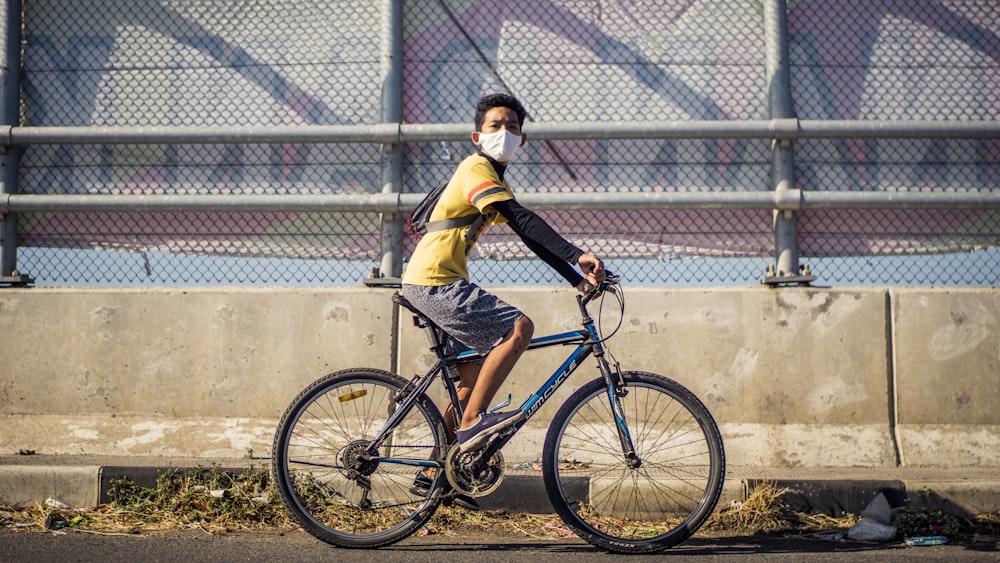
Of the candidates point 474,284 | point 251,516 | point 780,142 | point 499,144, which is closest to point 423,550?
→ point 251,516

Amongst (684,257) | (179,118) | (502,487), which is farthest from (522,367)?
(179,118)

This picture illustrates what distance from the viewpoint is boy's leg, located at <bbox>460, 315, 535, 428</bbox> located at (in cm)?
376

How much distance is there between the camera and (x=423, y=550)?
3.87m

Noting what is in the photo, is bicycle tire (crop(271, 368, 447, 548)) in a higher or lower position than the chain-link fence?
lower

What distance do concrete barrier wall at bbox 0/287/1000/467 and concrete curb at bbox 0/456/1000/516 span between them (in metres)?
0.27

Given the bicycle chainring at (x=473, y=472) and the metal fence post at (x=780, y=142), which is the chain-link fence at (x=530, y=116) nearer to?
the metal fence post at (x=780, y=142)

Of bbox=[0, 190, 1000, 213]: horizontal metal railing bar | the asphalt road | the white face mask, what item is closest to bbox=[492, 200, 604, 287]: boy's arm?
the white face mask

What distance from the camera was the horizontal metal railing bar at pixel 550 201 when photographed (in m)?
5.38

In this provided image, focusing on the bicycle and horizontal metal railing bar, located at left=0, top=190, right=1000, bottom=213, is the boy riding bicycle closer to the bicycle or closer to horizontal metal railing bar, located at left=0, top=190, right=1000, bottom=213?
the bicycle

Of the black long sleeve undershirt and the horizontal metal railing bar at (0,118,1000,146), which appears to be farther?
the horizontal metal railing bar at (0,118,1000,146)

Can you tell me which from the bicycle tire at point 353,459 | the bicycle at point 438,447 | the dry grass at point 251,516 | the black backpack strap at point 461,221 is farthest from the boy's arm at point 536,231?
the dry grass at point 251,516

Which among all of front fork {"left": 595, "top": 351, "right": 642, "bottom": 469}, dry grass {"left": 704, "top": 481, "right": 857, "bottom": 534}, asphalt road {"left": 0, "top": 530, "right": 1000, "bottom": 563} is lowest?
asphalt road {"left": 0, "top": 530, "right": 1000, "bottom": 563}

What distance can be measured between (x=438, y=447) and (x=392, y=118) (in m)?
2.61

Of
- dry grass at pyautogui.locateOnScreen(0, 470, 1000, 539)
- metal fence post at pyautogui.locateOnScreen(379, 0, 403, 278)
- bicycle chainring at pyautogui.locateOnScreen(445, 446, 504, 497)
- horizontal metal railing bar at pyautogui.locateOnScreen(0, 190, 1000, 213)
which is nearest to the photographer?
bicycle chainring at pyautogui.locateOnScreen(445, 446, 504, 497)
